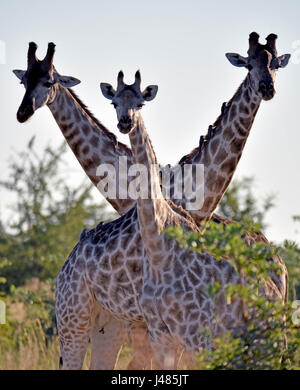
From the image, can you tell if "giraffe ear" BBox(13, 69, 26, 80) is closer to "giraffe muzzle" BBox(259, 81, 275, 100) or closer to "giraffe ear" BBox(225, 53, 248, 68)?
"giraffe ear" BBox(225, 53, 248, 68)

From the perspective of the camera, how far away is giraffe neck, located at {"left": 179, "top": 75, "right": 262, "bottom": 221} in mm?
11398

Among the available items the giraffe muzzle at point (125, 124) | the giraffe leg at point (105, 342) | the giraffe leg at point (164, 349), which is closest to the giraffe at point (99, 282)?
the giraffe leg at point (105, 342)

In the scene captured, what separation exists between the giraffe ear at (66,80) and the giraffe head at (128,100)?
312 centimetres

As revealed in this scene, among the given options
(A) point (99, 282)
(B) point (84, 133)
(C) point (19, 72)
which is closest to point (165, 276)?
(A) point (99, 282)

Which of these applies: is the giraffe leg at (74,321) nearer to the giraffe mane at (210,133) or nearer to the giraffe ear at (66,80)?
the giraffe mane at (210,133)

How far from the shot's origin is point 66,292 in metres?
10.1

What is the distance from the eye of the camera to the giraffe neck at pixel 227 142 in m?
11.4

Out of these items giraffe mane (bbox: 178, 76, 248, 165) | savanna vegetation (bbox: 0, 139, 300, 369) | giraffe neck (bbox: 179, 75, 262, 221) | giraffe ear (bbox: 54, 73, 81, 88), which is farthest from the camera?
giraffe ear (bbox: 54, 73, 81, 88)

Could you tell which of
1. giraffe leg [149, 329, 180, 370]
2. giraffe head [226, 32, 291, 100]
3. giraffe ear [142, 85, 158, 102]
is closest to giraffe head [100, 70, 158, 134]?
giraffe ear [142, 85, 158, 102]

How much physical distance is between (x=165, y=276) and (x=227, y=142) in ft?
10.1

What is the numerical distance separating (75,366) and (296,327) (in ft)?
10.5

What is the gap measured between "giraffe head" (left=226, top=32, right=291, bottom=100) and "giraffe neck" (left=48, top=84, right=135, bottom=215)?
1844 millimetres

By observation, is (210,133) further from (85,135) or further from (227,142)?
(85,135)
